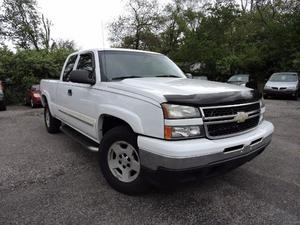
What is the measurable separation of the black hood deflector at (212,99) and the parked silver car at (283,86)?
11675 mm

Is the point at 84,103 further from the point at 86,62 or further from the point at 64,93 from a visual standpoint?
the point at 64,93

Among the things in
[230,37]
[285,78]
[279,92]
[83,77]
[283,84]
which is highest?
[230,37]

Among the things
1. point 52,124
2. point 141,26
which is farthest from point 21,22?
point 52,124

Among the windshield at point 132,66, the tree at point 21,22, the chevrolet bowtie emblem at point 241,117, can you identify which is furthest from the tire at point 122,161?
the tree at point 21,22

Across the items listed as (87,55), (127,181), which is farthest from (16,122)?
(127,181)

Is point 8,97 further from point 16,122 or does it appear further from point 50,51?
point 16,122

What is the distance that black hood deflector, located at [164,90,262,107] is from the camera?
2.32 meters

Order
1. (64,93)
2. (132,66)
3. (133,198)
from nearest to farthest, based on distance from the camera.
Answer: (133,198) < (132,66) < (64,93)

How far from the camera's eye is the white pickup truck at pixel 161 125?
230cm

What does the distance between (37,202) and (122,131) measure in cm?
126

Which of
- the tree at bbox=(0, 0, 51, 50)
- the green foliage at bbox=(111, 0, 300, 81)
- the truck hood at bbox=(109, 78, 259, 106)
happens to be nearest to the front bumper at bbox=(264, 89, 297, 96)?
the green foliage at bbox=(111, 0, 300, 81)

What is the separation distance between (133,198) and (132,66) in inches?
76.2

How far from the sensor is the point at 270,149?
4633 mm

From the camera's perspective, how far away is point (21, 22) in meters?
26.8
